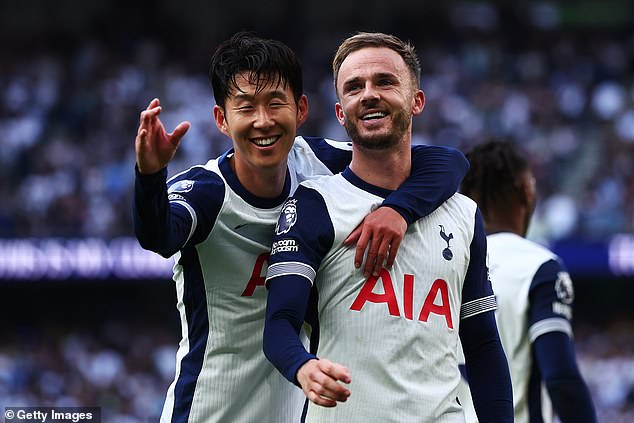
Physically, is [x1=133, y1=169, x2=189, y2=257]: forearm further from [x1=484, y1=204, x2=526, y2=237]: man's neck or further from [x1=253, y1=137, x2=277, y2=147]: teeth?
[x1=484, y1=204, x2=526, y2=237]: man's neck

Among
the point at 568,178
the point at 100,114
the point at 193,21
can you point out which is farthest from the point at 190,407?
the point at 193,21

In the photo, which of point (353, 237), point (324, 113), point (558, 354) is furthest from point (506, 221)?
point (324, 113)

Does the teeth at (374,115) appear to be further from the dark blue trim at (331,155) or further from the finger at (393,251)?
the dark blue trim at (331,155)

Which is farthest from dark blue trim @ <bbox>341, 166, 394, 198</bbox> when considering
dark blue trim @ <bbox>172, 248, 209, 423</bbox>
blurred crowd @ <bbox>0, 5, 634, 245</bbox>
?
blurred crowd @ <bbox>0, 5, 634, 245</bbox>

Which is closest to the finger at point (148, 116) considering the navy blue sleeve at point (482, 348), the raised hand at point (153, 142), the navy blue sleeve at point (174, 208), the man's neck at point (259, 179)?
the raised hand at point (153, 142)

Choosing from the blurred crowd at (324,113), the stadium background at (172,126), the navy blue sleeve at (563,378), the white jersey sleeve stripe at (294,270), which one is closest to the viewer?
the white jersey sleeve stripe at (294,270)

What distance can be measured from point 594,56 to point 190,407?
17647mm

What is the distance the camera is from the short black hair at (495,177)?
5086 millimetres

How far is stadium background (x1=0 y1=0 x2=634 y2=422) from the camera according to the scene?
53.3ft

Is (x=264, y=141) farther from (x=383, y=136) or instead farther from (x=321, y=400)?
(x=321, y=400)

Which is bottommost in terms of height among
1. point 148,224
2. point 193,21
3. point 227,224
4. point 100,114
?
point 148,224

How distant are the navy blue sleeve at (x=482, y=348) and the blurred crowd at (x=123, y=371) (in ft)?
38.2

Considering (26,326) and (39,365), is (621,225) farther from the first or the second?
(26,326)

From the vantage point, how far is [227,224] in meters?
3.85
